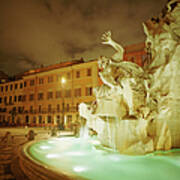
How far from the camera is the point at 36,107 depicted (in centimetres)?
3525

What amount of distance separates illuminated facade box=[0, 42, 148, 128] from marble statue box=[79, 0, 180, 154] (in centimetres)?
1846

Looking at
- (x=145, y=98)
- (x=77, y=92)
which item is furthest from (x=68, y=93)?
(x=145, y=98)

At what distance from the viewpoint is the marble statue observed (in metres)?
6.48

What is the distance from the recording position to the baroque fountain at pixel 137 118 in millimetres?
5003

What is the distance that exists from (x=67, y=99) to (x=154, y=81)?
2449cm

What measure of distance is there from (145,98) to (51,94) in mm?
27869

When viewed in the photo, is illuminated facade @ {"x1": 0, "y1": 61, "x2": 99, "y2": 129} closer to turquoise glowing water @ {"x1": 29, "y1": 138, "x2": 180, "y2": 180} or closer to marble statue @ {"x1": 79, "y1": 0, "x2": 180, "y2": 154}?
marble statue @ {"x1": 79, "y1": 0, "x2": 180, "y2": 154}

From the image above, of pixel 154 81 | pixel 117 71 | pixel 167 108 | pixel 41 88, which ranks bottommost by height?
pixel 167 108

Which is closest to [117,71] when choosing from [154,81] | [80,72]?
[154,81]

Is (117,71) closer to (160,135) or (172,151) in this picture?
(160,135)

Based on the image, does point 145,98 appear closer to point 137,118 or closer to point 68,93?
point 137,118

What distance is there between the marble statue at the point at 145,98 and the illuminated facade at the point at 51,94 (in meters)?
18.5

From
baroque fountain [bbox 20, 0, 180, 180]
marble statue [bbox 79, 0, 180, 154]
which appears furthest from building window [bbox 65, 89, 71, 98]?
marble statue [bbox 79, 0, 180, 154]

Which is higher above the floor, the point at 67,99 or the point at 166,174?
the point at 67,99
